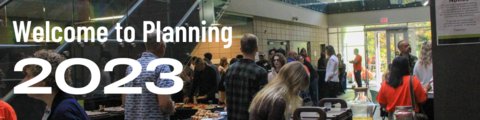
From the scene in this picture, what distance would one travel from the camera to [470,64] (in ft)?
6.77

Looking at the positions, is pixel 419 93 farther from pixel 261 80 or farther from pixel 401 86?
pixel 261 80

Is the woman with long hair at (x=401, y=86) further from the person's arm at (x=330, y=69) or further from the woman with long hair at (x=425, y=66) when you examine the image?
the person's arm at (x=330, y=69)

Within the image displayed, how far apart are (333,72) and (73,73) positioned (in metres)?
5.49

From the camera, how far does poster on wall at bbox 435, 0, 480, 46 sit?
2.05 metres

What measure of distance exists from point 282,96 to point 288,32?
Result: 1264 cm

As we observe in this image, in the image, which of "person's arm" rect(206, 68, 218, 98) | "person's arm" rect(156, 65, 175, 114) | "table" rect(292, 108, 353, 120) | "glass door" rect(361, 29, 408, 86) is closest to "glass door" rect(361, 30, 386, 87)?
"glass door" rect(361, 29, 408, 86)

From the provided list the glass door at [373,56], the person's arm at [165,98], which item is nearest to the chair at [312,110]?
the person's arm at [165,98]

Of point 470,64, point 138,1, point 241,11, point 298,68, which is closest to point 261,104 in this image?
point 298,68

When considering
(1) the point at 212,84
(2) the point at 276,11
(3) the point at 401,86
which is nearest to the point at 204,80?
(1) the point at 212,84

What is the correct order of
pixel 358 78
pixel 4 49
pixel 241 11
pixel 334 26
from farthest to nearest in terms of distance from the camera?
pixel 334 26 → pixel 358 78 → pixel 241 11 → pixel 4 49

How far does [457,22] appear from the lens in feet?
6.89

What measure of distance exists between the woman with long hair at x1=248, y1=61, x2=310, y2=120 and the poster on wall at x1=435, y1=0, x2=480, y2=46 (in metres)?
0.90

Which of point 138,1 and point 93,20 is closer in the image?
point 93,20

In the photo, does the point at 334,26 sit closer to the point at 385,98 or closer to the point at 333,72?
the point at 333,72
